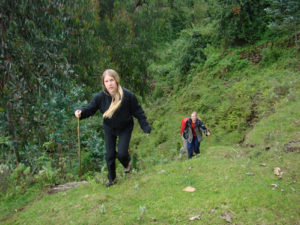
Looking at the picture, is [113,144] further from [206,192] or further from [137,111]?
[206,192]

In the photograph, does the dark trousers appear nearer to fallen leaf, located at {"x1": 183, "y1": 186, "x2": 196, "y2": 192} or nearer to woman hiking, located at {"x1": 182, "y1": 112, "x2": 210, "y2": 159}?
woman hiking, located at {"x1": 182, "y1": 112, "x2": 210, "y2": 159}

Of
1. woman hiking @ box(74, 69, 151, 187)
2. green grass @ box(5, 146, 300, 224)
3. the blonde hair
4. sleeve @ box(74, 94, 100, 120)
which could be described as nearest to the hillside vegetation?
green grass @ box(5, 146, 300, 224)

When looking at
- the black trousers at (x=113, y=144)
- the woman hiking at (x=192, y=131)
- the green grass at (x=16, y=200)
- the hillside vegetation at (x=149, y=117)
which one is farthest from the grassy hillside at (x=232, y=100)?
the green grass at (x=16, y=200)

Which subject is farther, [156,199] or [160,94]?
[160,94]

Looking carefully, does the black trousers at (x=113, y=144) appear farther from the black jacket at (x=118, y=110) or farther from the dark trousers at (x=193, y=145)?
the dark trousers at (x=193, y=145)

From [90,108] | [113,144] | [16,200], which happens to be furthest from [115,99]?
[16,200]

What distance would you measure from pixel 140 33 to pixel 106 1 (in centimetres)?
232

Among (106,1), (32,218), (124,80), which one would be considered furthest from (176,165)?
(106,1)

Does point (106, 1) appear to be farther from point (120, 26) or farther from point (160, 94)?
point (160, 94)

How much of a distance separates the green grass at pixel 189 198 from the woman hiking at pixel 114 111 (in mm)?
683

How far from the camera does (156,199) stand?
13.3 ft

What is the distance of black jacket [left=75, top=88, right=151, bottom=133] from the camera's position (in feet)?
14.9

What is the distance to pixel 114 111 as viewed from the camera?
444 centimetres

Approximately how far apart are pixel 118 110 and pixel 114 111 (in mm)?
92
